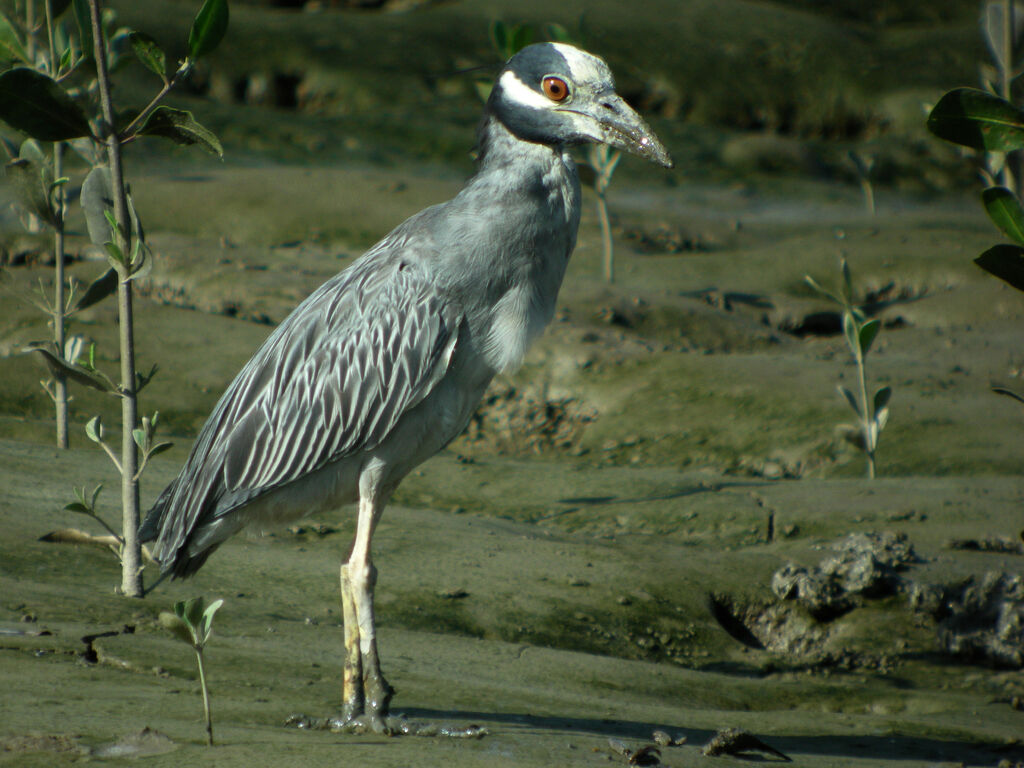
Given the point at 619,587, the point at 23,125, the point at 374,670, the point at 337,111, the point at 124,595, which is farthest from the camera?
the point at 337,111

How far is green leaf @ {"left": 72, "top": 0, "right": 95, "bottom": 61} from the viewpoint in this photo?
4.33 meters

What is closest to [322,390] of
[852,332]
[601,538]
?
[601,538]

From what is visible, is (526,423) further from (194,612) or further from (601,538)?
(194,612)

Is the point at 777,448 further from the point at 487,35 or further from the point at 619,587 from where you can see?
the point at 487,35

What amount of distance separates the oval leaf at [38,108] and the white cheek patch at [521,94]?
60.9 inches

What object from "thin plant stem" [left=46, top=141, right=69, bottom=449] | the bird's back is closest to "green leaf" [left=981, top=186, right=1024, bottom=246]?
the bird's back

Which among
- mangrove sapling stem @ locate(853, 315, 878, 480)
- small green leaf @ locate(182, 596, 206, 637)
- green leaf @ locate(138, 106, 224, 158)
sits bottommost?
mangrove sapling stem @ locate(853, 315, 878, 480)

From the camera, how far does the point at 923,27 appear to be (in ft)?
86.9

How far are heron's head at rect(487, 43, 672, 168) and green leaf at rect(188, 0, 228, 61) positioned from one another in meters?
1.08

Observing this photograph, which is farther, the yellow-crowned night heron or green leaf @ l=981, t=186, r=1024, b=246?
the yellow-crowned night heron

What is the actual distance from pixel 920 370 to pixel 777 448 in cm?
178

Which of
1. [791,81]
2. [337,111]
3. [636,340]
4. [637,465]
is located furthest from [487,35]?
[637,465]

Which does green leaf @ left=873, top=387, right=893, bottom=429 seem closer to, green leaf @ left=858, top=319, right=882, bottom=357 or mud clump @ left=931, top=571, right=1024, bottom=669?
green leaf @ left=858, top=319, right=882, bottom=357

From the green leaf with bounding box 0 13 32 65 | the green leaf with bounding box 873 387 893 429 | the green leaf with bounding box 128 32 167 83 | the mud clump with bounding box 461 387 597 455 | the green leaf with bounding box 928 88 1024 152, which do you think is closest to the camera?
the green leaf with bounding box 928 88 1024 152
